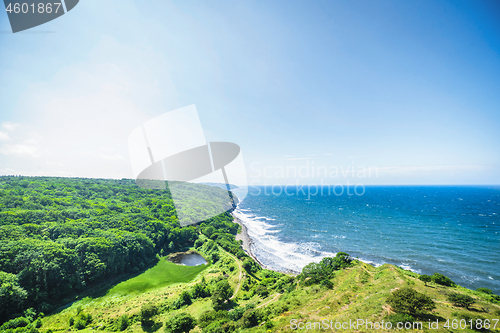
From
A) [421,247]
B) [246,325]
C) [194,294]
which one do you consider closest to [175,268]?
[194,294]

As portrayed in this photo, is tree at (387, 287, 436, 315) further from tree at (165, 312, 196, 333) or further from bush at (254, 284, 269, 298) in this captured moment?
tree at (165, 312, 196, 333)

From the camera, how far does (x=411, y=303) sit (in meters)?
13.9

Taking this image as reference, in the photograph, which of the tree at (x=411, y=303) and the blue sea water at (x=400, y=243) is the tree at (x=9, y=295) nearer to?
the blue sea water at (x=400, y=243)

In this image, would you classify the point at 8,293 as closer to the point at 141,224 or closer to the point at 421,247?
the point at 141,224

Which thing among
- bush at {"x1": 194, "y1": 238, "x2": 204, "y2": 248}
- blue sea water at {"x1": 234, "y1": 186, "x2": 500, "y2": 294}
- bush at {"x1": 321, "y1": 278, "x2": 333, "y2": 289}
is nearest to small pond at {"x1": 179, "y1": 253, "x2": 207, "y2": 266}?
bush at {"x1": 194, "y1": 238, "x2": 204, "y2": 248}

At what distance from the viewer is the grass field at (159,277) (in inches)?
1249

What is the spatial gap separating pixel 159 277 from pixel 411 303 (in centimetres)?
4088

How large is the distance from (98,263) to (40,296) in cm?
728

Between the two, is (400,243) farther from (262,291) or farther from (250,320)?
(250,320)

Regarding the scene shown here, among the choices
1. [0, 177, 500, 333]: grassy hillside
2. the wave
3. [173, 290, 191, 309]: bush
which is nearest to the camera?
[0, 177, 500, 333]: grassy hillside

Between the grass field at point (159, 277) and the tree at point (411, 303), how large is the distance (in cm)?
3454

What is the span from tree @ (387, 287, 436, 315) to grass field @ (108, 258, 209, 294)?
34539 mm

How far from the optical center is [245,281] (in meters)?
31.9

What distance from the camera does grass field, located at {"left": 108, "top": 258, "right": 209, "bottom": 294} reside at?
104ft
